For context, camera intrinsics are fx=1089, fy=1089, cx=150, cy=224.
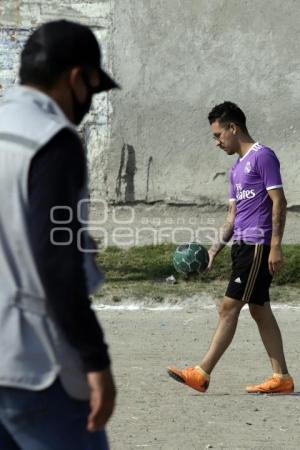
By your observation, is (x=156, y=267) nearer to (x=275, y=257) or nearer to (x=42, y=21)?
(x=275, y=257)

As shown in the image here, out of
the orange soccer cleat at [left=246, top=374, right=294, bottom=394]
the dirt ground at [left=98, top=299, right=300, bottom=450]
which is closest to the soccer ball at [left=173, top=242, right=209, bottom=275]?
the dirt ground at [left=98, top=299, right=300, bottom=450]

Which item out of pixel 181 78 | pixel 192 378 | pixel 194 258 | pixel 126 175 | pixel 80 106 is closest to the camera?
pixel 80 106

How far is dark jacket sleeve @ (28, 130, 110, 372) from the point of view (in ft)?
9.70

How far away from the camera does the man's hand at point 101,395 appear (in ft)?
9.89

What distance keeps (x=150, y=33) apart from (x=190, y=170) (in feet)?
5.14

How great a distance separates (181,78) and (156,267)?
112 inches

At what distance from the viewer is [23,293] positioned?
10.0 feet

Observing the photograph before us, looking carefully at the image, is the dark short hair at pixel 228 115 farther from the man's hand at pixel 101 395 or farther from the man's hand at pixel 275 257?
the man's hand at pixel 101 395

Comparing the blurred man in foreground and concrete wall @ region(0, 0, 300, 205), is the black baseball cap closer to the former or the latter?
the blurred man in foreground

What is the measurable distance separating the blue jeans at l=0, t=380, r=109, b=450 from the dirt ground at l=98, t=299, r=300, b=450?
2481mm

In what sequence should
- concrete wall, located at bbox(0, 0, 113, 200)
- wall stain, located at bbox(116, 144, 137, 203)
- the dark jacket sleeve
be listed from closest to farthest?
the dark jacket sleeve → concrete wall, located at bbox(0, 0, 113, 200) → wall stain, located at bbox(116, 144, 137, 203)

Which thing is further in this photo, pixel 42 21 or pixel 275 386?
pixel 42 21

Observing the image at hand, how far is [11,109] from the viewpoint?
313cm

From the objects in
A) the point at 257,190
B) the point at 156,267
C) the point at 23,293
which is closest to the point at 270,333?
the point at 257,190
